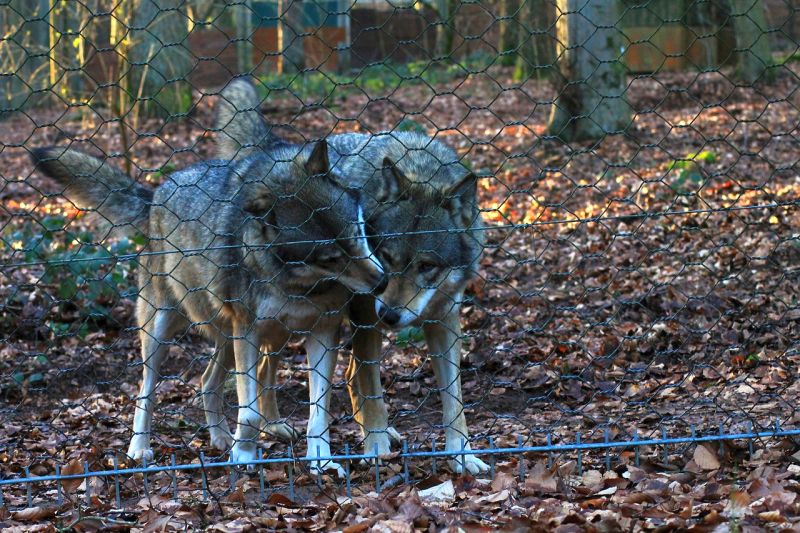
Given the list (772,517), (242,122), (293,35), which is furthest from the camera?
(293,35)

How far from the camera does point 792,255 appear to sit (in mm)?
7227

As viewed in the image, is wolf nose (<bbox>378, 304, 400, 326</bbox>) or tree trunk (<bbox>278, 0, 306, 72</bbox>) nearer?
wolf nose (<bbox>378, 304, 400, 326</bbox>)

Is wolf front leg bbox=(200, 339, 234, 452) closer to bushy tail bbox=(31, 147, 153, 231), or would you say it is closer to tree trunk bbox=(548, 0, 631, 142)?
bushy tail bbox=(31, 147, 153, 231)

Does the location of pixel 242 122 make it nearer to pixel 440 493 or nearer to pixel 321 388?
pixel 321 388

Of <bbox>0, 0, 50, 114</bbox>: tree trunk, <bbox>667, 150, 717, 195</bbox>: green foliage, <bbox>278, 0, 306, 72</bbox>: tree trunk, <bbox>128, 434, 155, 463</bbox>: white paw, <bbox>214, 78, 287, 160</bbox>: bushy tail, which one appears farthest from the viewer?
<bbox>278, 0, 306, 72</bbox>: tree trunk

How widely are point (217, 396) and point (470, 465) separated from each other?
5.94 ft

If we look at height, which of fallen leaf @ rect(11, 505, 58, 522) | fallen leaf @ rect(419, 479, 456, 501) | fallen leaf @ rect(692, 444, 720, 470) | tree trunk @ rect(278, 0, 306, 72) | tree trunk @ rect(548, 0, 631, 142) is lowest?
fallen leaf @ rect(419, 479, 456, 501)

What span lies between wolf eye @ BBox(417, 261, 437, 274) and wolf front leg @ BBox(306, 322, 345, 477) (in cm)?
57

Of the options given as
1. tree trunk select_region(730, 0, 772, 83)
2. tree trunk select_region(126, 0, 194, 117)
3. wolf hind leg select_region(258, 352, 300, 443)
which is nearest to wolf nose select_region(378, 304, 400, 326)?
wolf hind leg select_region(258, 352, 300, 443)

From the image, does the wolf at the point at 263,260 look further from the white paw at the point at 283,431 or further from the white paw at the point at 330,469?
the white paw at the point at 283,431

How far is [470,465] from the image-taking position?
459 centimetres

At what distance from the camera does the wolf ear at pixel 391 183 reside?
473 centimetres

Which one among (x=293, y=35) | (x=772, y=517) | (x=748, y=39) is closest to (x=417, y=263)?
(x=772, y=517)

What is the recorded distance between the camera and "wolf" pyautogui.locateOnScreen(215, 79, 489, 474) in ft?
15.2
